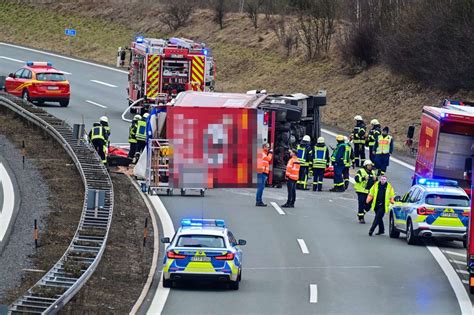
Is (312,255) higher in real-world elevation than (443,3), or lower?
lower

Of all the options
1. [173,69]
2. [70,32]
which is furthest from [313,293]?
[70,32]

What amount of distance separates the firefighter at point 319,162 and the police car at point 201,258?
1272cm

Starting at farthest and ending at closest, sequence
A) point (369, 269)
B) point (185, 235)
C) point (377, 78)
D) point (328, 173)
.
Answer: point (377, 78) → point (328, 173) → point (369, 269) → point (185, 235)

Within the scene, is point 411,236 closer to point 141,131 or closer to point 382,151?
point 382,151

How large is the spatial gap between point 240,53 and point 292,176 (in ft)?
104

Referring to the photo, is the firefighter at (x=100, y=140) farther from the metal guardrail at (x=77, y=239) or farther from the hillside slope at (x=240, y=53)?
the hillside slope at (x=240, y=53)

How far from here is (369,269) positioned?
26.3 metres

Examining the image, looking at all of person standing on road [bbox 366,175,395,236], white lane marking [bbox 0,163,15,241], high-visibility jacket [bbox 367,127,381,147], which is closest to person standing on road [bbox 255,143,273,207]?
person standing on road [bbox 366,175,395,236]

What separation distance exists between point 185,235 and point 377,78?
103ft

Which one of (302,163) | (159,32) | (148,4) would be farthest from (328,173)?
(148,4)

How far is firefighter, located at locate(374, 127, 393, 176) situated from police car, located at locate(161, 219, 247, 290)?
49.4ft

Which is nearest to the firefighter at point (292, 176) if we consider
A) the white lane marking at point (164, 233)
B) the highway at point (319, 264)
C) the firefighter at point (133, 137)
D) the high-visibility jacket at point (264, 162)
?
the highway at point (319, 264)

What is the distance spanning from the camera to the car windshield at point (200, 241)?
23.6 meters

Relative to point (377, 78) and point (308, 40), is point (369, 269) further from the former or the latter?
point (308, 40)
